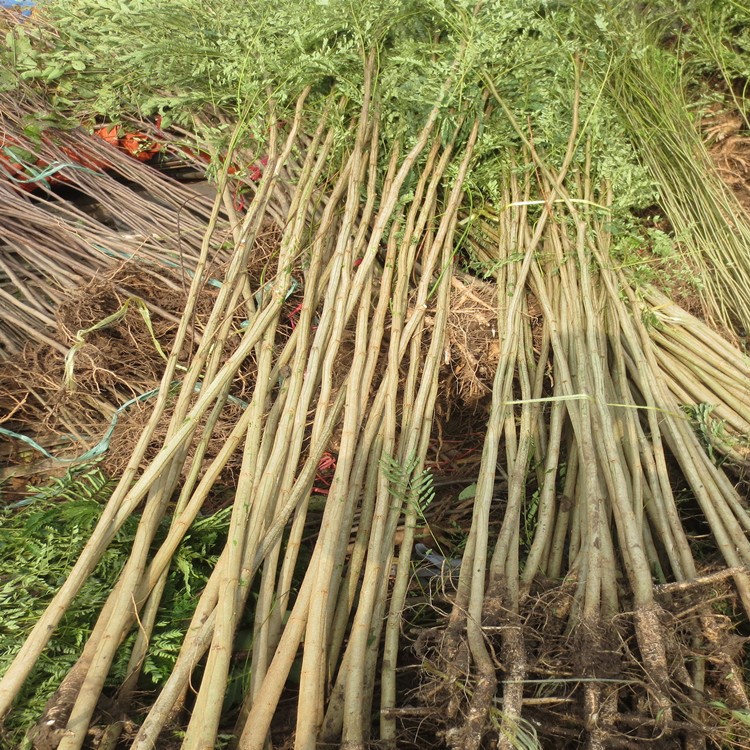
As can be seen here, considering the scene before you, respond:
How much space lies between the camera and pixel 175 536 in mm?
1747

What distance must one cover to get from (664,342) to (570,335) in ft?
1.50

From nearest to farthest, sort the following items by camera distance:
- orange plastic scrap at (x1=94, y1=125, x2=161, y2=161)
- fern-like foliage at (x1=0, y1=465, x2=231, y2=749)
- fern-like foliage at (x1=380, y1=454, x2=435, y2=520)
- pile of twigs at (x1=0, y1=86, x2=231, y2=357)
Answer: fern-like foliage at (x1=0, y1=465, x2=231, y2=749) < fern-like foliage at (x1=380, y1=454, x2=435, y2=520) < pile of twigs at (x1=0, y1=86, x2=231, y2=357) < orange plastic scrap at (x1=94, y1=125, x2=161, y2=161)

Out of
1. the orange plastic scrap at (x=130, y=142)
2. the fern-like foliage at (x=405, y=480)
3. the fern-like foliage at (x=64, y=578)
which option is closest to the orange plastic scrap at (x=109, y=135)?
the orange plastic scrap at (x=130, y=142)

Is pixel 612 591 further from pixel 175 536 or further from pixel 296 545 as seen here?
pixel 175 536

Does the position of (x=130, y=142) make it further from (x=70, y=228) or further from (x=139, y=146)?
(x=70, y=228)

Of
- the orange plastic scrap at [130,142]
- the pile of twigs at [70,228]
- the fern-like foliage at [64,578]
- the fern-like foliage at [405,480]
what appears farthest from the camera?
the orange plastic scrap at [130,142]

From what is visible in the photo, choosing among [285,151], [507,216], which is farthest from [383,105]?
[507,216]

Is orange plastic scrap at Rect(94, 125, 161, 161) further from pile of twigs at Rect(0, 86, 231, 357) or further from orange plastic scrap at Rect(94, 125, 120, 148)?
pile of twigs at Rect(0, 86, 231, 357)

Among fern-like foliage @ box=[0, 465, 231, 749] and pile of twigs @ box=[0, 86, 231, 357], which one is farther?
pile of twigs @ box=[0, 86, 231, 357]

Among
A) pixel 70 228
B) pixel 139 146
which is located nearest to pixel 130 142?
pixel 139 146

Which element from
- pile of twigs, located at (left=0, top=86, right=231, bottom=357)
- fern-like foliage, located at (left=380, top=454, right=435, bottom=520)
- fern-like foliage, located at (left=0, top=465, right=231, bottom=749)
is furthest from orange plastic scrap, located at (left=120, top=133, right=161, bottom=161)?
fern-like foliage, located at (left=380, top=454, right=435, bottom=520)

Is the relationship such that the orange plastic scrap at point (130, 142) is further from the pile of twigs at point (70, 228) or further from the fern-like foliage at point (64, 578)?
the fern-like foliage at point (64, 578)

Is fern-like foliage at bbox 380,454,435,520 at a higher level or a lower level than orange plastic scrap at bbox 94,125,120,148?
lower

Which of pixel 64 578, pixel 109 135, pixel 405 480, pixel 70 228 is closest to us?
pixel 64 578
